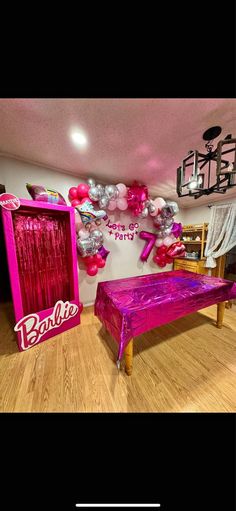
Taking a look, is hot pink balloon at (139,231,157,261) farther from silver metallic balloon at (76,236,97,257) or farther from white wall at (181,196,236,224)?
white wall at (181,196,236,224)

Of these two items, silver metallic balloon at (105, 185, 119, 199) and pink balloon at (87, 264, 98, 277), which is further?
pink balloon at (87, 264, 98, 277)

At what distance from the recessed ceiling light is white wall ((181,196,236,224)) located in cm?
319

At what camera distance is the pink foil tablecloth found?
45.8 inches

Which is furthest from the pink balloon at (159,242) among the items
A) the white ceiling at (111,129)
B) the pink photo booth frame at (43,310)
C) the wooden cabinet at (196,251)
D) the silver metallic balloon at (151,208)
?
the pink photo booth frame at (43,310)

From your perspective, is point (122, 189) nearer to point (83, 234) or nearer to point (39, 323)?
point (83, 234)

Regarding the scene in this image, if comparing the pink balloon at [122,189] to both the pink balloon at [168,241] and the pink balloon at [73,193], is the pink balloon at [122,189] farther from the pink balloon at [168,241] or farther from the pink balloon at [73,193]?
the pink balloon at [168,241]

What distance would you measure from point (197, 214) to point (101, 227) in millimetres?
2730

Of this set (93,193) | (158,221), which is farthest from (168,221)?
(93,193)

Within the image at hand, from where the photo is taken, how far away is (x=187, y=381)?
1231mm

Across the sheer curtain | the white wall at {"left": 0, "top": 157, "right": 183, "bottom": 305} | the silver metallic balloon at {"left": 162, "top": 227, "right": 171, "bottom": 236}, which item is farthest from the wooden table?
the sheer curtain

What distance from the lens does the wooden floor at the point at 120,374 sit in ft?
3.46

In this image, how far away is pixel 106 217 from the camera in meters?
2.69
